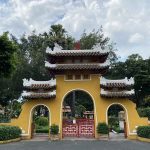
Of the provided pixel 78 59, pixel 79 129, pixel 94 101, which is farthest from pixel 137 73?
pixel 79 129

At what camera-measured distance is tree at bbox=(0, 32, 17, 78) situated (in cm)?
2541

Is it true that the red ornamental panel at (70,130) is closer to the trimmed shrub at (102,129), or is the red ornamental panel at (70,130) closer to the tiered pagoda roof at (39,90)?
the trimmed shrub at (102,129)

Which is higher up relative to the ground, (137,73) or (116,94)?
(137,73)

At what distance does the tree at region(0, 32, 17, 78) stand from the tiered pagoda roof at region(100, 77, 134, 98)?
7.86 m

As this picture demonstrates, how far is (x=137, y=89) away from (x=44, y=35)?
1845 cm

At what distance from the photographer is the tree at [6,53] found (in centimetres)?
2541

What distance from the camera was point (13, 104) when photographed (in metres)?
48.3

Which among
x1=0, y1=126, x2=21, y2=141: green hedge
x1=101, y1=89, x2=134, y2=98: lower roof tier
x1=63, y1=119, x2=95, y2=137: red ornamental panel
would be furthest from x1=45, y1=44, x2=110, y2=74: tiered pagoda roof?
x1=0, y1=126, x2=21, y2=141: green hedge

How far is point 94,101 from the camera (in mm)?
25312

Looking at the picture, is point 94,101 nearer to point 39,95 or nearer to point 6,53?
point 39,95

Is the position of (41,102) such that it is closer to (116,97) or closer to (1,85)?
(116,97)

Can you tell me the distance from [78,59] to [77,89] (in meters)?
2.68

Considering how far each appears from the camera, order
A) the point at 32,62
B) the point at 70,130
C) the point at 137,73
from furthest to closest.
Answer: the point at 137,73, the point at 32,62, the point at 70,130

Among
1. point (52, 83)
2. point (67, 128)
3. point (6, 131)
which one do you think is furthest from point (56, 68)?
point (6, 131)
